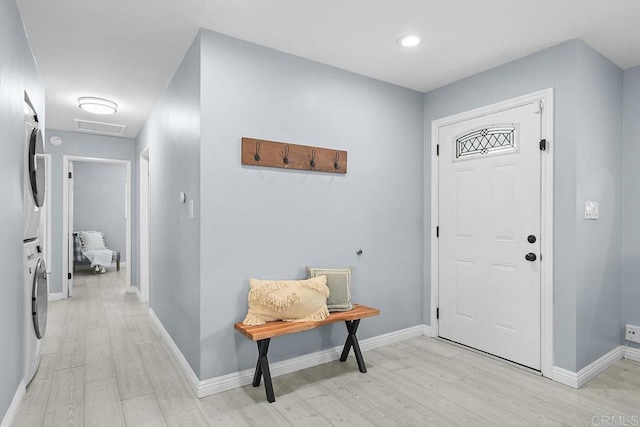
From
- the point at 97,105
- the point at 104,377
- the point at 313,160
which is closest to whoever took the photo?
the point at 104,377

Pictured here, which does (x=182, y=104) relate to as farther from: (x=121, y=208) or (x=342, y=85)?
(x=121, y=208)

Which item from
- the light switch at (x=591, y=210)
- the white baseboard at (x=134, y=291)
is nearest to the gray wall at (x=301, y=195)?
the light switch at (x=591, y=210)

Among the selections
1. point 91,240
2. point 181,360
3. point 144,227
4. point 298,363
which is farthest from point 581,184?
point 91,240

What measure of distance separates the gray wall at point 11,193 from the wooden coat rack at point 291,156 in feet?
4.27

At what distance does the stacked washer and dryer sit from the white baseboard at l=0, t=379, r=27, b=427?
0.11m

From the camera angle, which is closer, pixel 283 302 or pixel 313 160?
pixel 283 302

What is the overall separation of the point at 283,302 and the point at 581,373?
216 centimetres

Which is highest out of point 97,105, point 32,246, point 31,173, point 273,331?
point 97,105

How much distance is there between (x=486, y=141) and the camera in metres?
3.17

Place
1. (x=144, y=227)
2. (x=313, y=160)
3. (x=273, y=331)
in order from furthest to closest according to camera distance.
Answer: (x=144, y=227) < (x=313, y=160) < (x=273, y=331)

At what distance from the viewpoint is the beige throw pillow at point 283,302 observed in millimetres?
2498

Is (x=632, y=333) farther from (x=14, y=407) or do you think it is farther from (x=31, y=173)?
(x=31, y=173)

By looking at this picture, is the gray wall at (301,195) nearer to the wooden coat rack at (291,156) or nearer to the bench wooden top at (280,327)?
the wooden coat rack at (291,156)

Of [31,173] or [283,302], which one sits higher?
[31,173]
